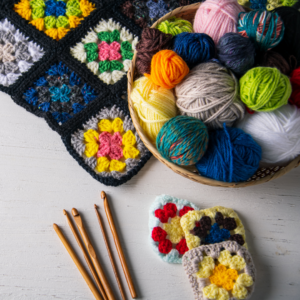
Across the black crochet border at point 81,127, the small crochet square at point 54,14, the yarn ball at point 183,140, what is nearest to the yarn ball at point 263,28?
the yarn ball at point 183,140

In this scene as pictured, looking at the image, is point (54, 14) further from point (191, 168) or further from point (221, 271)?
point (221, 271)

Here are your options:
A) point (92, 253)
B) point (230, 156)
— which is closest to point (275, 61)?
point (230, 156)

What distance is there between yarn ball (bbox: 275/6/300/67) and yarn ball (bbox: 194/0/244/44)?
0.44ft

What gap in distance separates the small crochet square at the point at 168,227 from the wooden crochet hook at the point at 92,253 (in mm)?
165

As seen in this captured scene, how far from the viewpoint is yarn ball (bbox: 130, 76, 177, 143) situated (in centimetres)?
75

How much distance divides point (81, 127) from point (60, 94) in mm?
138

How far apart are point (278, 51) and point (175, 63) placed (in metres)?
0.36

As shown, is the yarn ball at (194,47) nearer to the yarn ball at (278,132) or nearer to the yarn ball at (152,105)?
the yarn ball at (152,105)

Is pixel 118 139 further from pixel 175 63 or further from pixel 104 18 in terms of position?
pixel 104 18

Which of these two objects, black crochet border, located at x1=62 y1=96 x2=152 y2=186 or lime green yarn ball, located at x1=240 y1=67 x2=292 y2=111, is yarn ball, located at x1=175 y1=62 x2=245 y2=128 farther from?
black crochet border, located at x1=62 y1=96 x2=152 y2=186

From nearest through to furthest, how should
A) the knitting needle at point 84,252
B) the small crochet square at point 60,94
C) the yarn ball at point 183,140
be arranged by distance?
the yarn ball at point 183,140 → the knitting needle at point 84,252 → the small crochet square at point 60,94

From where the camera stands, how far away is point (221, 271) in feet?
2.53

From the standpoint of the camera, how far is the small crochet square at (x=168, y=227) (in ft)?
2.64

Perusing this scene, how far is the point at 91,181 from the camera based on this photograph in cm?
87
